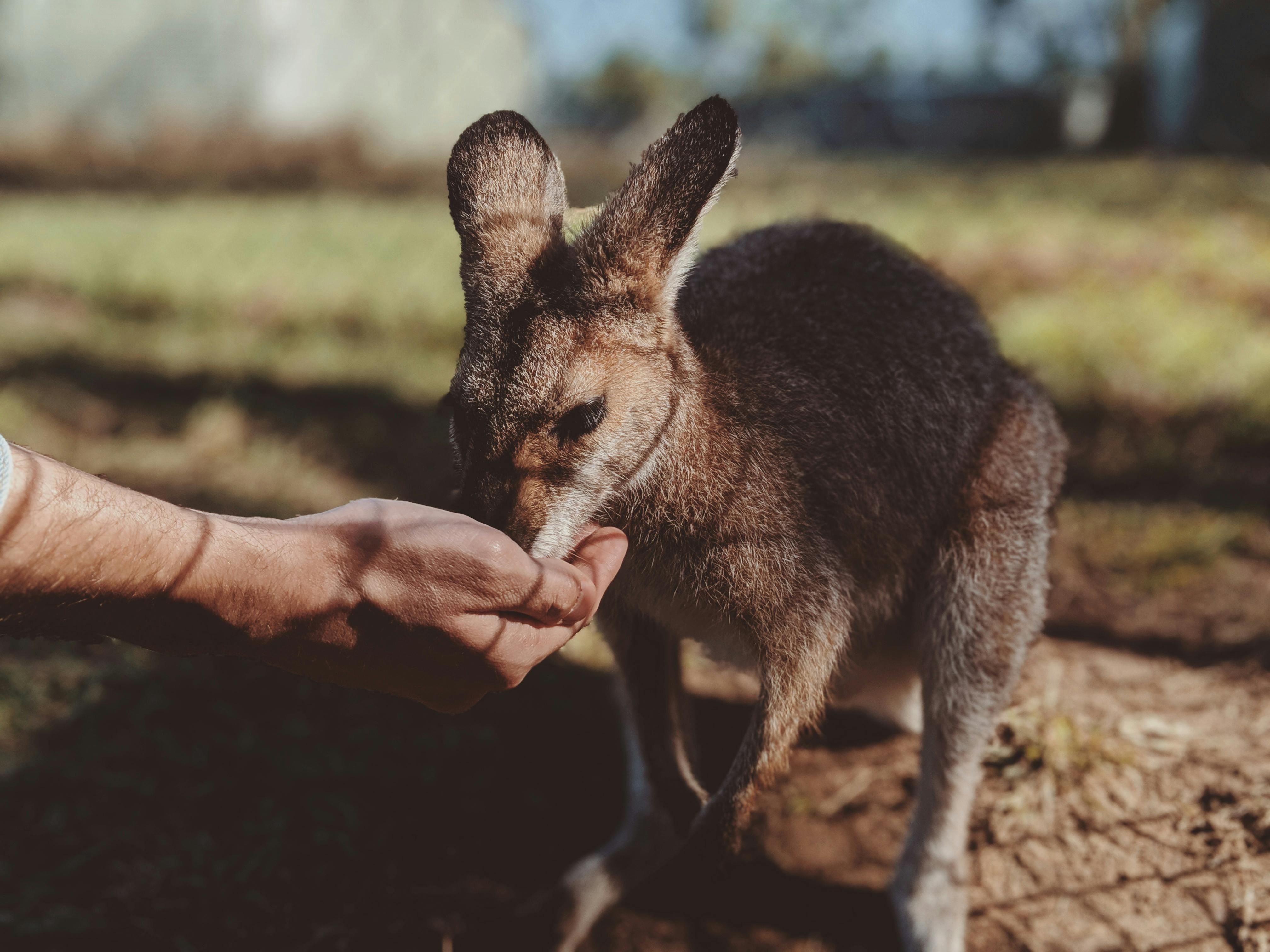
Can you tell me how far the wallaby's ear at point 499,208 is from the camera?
1.88 m

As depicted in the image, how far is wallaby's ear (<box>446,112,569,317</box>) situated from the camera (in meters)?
1.88

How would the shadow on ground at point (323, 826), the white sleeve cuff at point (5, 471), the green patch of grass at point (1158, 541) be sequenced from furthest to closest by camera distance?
1. the green patch of grass at point (1158, 541)
2. the shadow on ground at point (323, 826)
3. the white sleeve cuff at point (5, 471)

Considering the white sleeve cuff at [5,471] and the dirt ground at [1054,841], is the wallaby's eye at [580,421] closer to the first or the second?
the white sleeve cuff at [5,471]

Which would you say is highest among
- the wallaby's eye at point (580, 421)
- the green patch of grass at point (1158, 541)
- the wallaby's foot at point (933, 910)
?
the green patch of grass at point (1158, 541)

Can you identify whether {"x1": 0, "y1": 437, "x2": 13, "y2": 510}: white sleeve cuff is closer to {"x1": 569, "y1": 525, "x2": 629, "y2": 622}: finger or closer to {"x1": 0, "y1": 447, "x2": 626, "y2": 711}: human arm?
{"x1": 0, "y1": 447, "x2": 626, "y2": 711}: human arm

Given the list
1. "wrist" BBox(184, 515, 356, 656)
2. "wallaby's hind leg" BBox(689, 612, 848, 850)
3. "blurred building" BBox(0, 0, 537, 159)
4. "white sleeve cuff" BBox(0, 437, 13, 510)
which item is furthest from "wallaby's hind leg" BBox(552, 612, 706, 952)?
"blurred building" BBox(0, 0, 537, 159)

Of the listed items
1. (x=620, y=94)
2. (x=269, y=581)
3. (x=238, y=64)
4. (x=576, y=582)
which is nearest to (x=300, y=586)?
(x=269, y=581)

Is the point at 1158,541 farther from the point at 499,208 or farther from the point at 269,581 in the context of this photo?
the point at 269,581

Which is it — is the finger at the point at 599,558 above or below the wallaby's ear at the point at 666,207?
below

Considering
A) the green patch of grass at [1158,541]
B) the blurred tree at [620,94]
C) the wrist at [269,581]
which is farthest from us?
the blurred tree at [620,94]

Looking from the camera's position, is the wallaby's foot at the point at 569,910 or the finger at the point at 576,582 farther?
the wallaby's foot at the point at 569,910

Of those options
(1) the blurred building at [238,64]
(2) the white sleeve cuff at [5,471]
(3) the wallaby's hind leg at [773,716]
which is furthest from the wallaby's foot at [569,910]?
(1) the blurred building at [238,64]

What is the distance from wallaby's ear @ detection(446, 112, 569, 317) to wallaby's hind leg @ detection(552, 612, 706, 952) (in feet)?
2.51

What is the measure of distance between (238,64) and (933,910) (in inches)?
462
